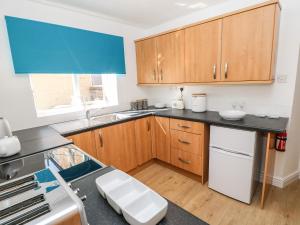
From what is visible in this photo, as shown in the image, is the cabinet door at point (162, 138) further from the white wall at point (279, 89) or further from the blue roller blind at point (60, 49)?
the blue roller blind at point (60, 49)

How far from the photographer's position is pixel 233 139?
5.90 ft

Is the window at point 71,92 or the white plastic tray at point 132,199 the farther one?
the window at point 71,92

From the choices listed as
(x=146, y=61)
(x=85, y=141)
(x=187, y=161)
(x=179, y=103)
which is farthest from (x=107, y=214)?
(x=146, y=61)

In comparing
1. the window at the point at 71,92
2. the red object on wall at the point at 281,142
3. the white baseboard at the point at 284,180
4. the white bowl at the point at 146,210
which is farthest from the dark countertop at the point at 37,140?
the white baseboard at the point at 284,180

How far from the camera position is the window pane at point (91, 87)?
8.50 feet

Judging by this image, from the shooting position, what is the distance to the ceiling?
83.6 inches

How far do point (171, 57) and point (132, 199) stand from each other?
2.25 metres

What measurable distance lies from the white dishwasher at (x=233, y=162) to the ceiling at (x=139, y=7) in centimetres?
169

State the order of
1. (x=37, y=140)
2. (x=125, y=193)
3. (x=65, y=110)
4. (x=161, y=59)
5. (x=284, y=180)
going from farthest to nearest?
(x=161, y=59) → (x=65, y=110) → (x=284, y=180) → (x=37, y=140) → (x=125, y=193)

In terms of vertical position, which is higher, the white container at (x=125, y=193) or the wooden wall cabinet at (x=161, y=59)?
the wooden wall cabinet at (x=161, y=59)

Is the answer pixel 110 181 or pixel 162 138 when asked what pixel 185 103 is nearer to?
pixel 162 138

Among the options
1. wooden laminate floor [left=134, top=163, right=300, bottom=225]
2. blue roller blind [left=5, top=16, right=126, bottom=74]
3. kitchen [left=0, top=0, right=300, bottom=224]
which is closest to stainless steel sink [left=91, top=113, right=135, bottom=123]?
kitchen [left=0, top=0, right=300, bottom=224]

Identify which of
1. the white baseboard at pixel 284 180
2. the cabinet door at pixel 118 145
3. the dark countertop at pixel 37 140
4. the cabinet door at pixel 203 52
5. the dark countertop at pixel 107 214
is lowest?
the white baseboard at pixel 284 180

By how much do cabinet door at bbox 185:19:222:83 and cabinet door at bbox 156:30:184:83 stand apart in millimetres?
101
